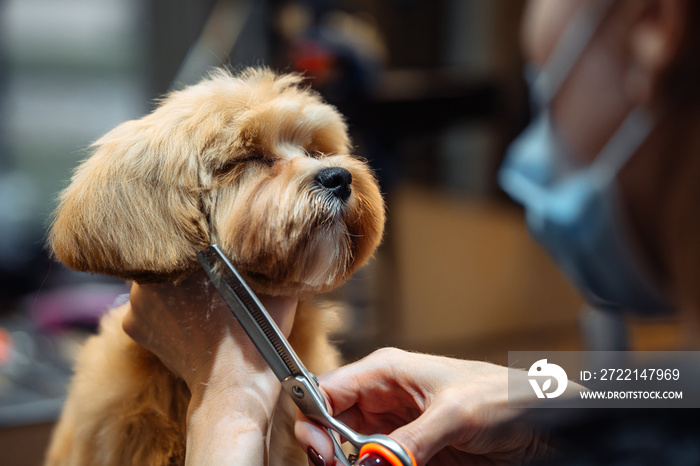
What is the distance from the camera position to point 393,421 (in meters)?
0.61

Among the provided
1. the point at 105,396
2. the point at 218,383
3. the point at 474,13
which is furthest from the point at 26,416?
the point at 474,13

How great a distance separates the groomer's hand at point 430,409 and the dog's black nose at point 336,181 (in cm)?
22

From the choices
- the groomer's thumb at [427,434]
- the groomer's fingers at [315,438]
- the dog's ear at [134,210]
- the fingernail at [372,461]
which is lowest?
the groomer's fingers at [315,438]

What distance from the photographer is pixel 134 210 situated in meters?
0.67

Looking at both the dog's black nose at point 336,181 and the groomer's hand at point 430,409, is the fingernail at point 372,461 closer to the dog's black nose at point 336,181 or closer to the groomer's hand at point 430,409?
the groomer's hand at point 430,409

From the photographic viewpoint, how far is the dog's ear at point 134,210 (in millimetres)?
639

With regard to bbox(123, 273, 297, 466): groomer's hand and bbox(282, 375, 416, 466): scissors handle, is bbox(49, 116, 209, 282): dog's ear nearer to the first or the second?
bbox(123, 273, 297, 466): groomer's hand

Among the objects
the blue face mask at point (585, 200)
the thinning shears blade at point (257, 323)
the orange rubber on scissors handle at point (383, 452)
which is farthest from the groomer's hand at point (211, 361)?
the blue face mask at point (585, 200)

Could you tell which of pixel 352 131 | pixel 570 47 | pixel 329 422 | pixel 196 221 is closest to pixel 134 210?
pixel 196 221

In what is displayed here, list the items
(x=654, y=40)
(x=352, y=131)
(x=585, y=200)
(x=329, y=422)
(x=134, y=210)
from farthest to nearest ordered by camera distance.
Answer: (x=352, y=131), (x=585, y=200), (x=134, y=210), (x=329, y=422), (x=654, y=40)

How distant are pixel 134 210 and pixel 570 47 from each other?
570 millimetres

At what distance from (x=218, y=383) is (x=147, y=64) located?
0.56 meters

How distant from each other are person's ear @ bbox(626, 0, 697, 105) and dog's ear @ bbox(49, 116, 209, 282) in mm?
475

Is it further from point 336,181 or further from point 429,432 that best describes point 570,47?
point 429,432
